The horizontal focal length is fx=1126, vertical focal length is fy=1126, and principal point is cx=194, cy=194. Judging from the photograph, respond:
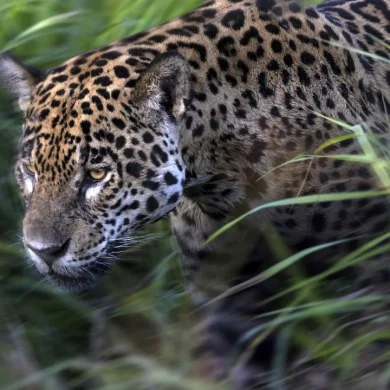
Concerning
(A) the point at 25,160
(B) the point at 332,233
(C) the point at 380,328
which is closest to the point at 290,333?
(C) the point at 380,328

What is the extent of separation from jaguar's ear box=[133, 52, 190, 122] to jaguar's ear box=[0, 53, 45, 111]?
0.50 m

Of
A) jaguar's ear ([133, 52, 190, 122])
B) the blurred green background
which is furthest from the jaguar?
the blurred green background

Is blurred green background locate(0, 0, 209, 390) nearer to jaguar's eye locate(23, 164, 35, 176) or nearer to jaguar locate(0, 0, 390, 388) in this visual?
jaguar locate(0, 0, 390, 388)

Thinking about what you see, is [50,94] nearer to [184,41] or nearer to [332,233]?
[184,41]

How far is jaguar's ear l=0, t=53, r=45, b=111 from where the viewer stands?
4.16m

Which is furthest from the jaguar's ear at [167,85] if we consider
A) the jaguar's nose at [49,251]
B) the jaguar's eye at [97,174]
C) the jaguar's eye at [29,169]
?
the jaguar's nose at [49,251]

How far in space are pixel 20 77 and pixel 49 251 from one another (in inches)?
29.7

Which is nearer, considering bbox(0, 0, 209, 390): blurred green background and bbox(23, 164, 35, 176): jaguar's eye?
bbox(0, 0, 209, 390): blurred green background

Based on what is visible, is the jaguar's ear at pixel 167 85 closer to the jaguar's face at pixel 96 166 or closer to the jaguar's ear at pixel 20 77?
the jaguar's face at pixel 96 166

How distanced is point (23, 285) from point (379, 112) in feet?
5.07

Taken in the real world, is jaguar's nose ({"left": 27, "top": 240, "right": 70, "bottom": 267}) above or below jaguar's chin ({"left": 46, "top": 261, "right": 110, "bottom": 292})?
above

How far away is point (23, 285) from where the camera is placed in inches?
171

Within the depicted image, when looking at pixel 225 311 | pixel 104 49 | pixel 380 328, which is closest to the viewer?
pixel 380 328

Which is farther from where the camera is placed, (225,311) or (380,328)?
(225,311)
